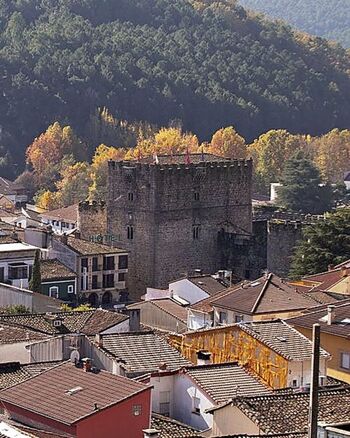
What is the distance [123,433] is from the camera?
23.4 m

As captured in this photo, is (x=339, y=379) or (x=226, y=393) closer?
(x=226, y=393)

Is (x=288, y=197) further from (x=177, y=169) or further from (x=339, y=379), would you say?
(x=339, y=379)

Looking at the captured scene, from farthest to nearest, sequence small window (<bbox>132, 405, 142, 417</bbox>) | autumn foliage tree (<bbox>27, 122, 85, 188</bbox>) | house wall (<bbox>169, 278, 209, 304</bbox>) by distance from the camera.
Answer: autumn foliage tree (<bbox>27, 122, 85, 188</bbox>), house wall (<bbox>169, 278, 209, 304</bbox>), small window (<bbox>132, 405, 142, 417</bbox>)

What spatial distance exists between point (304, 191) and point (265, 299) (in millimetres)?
58260

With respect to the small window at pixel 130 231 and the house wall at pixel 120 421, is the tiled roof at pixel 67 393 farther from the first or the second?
the small window at pixel 130 231

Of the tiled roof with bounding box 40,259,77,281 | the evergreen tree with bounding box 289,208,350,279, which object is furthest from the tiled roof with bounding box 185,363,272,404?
the tiled roof with bounding box 40,259,77,281

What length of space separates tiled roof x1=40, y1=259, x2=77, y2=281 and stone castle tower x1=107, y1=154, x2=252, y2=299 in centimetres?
415

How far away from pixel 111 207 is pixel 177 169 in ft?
10.0

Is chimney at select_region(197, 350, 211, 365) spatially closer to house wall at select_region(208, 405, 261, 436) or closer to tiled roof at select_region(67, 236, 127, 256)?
house wall at select_region(208, 405, 261, 436)

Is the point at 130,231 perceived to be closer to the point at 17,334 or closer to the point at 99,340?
the point at 17,334

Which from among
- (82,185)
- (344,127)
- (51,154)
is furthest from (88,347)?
(344,127)

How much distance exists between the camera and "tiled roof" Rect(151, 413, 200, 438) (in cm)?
2359

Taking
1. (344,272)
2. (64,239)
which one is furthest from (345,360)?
(64,239)

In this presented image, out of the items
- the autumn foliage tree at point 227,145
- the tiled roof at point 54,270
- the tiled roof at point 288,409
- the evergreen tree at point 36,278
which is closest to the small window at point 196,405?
the tiled roof at point 288,409
